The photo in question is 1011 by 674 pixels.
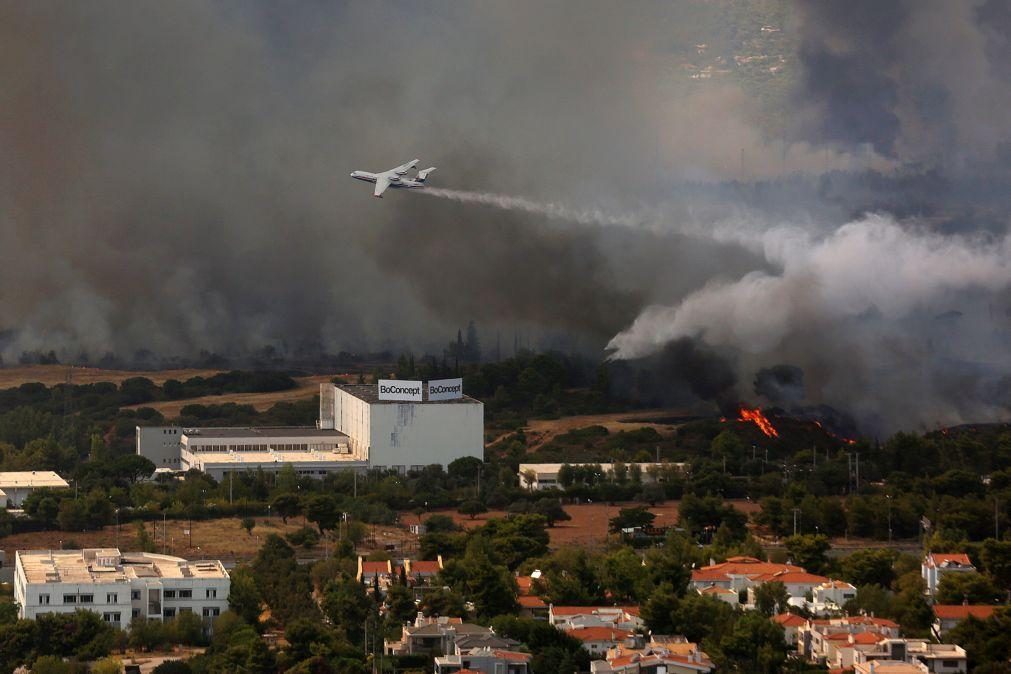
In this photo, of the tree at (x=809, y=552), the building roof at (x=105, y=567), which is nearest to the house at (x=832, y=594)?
the tree at (x=809, y=552)

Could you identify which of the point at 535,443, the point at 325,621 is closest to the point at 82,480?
the point at 535,443

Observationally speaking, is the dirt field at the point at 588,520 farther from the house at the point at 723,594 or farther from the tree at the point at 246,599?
the tree at the point at 246,599

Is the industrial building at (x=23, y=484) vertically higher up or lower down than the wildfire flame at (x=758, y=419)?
lower down

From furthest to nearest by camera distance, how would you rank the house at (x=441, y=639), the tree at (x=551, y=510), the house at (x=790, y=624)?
the tree at (x=551, y=510) → the house at (x=790, y=624) → the house at (x=441, y=639)

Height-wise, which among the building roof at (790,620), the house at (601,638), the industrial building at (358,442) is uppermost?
the industrial building at (358,442)

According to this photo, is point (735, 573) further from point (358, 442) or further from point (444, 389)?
point (358, 442)

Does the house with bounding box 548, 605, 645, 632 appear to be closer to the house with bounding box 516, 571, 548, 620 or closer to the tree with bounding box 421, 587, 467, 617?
the house with bounding box 516, 571, 548, 620
